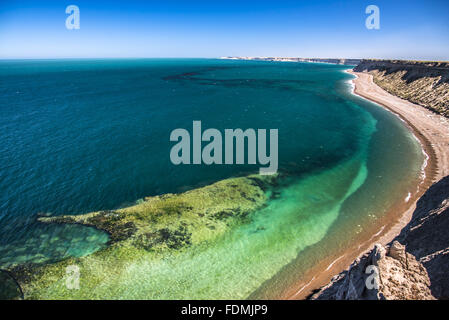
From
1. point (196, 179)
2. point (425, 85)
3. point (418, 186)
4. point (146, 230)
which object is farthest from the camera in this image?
point (425, 85)

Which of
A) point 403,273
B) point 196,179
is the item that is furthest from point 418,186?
point 196,179

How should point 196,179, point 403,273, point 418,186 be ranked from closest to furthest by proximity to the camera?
point 403,273 < point 418,186 < point 196,179

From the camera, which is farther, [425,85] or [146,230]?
[425,85]

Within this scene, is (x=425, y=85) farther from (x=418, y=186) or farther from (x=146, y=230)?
(x=146, y=230)
